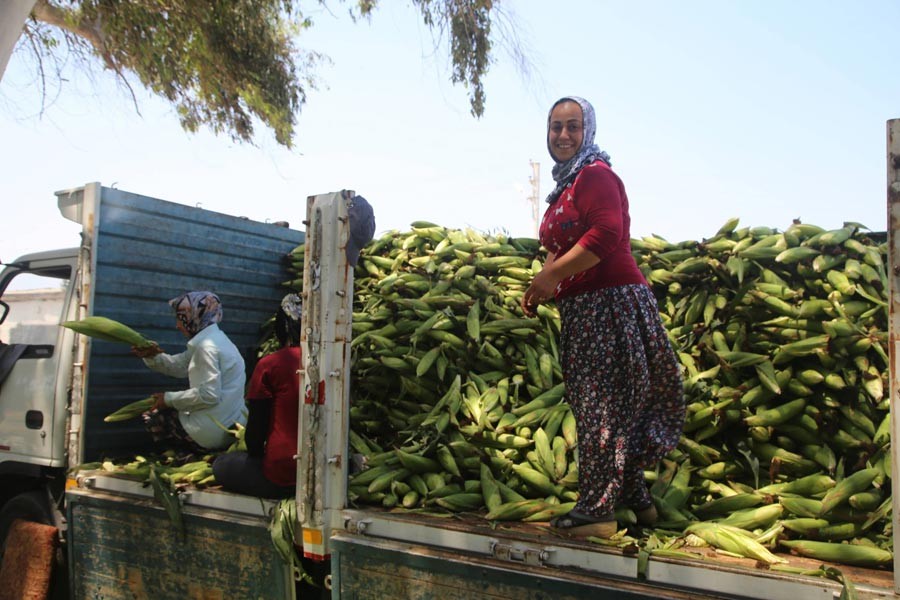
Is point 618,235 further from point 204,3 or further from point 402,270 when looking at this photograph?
point 204,3

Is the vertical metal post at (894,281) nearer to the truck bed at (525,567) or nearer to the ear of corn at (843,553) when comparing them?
the truck bed at (525,567)

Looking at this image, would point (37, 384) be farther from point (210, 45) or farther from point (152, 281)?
point (210, 45)

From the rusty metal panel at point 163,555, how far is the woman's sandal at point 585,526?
3.79ft

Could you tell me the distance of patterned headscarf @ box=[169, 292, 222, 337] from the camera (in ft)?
14.1

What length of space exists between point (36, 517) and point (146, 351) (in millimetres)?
1129

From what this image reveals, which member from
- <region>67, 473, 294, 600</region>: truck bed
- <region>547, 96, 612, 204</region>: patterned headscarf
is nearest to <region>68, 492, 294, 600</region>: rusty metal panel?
<region>67, 473, 294, 600</region>: truck bed

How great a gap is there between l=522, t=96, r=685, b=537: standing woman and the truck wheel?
2.92 meters

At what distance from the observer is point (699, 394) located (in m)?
3.38

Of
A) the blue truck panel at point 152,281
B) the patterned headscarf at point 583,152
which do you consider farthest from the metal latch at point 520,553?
the blue truck panel at point 152,281

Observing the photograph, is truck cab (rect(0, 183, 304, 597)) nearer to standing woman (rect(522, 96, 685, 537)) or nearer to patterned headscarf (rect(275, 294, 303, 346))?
patterned headscarf (rect(275, 294, 303, 346))

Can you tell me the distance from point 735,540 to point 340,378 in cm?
152

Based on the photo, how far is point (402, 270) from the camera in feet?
16.4

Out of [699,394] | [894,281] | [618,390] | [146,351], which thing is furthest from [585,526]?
[146,351]

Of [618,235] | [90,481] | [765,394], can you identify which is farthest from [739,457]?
[90,481]
